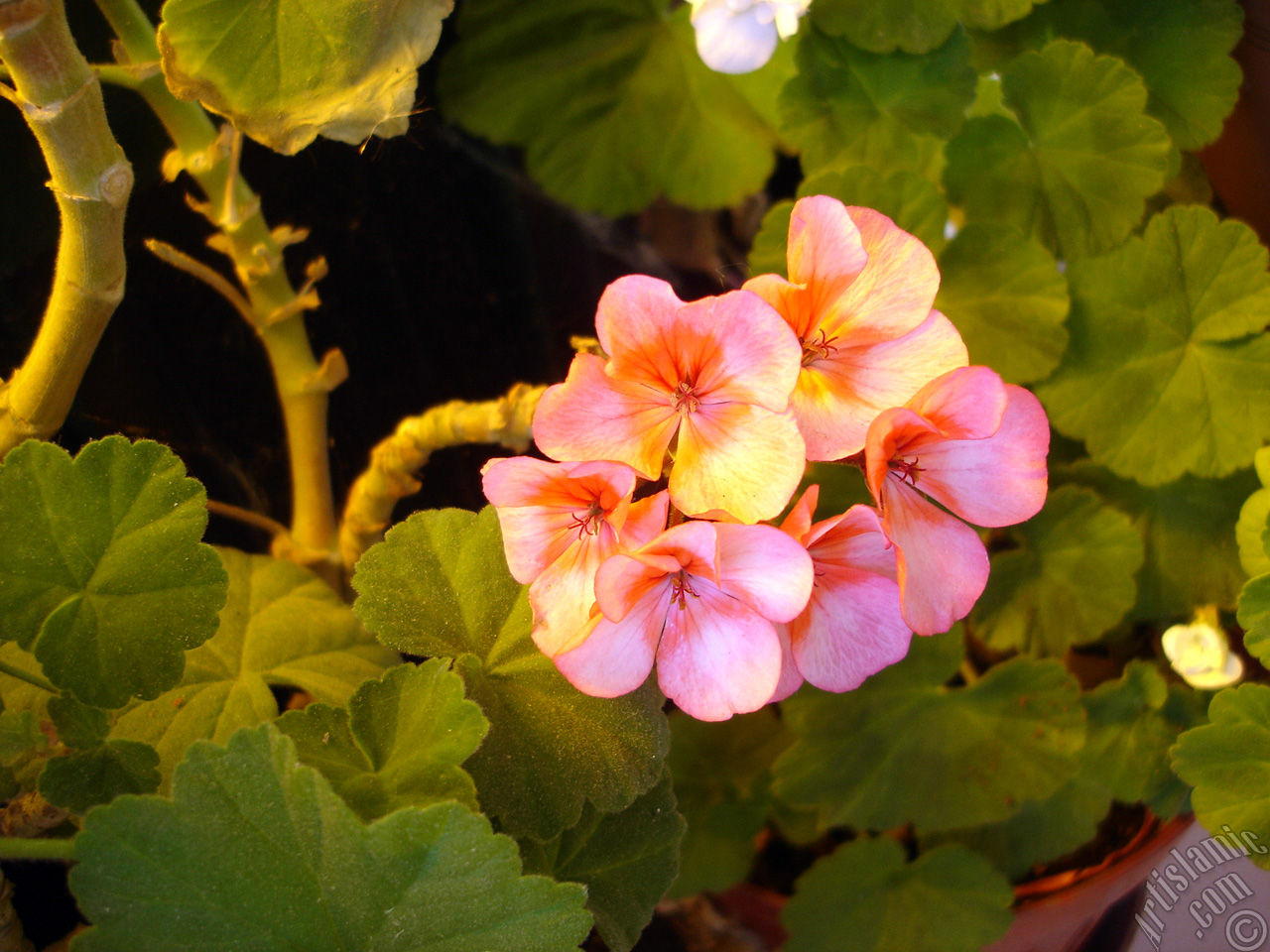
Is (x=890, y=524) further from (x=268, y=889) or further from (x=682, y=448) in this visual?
(x=268, y=889)

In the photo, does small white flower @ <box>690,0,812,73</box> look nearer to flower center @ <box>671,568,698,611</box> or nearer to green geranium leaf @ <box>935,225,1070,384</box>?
green geranium leaf @ <box>935,225,1070,384</box>

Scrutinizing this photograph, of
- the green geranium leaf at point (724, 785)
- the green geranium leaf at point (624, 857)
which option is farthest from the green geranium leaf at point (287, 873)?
the green geranium leaf at point (724, 785)

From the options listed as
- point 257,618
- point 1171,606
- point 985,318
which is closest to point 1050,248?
point 985,318

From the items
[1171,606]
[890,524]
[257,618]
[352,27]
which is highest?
[352,27]

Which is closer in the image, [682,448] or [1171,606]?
[682,448]

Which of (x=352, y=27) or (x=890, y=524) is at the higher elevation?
(x=352, y=27)
